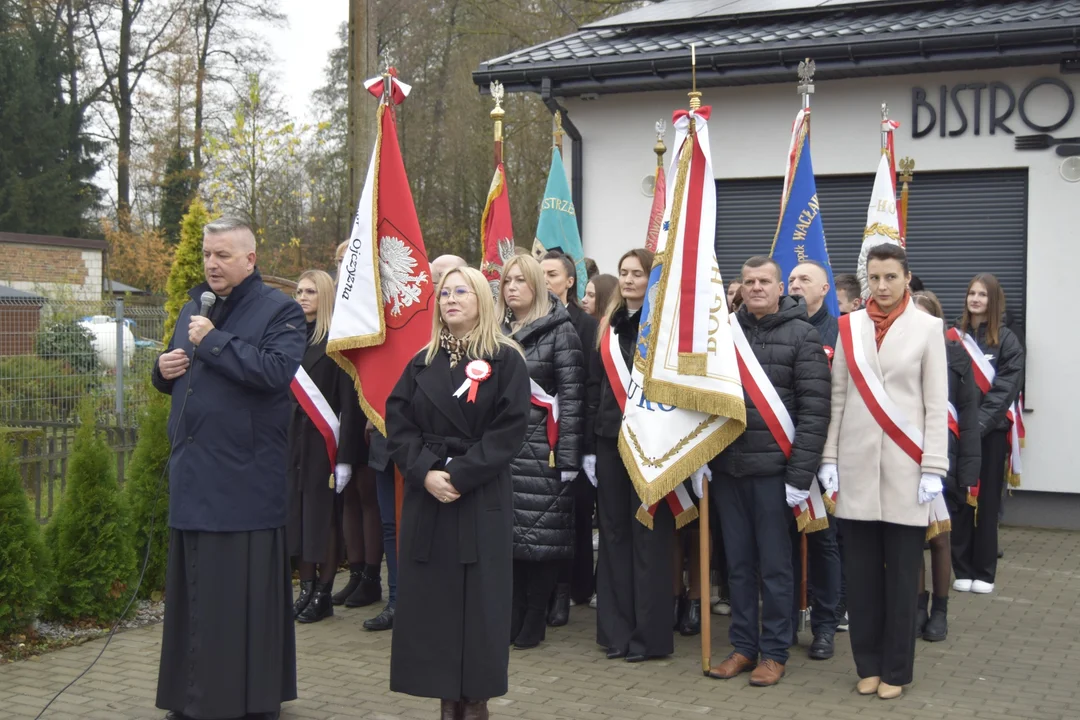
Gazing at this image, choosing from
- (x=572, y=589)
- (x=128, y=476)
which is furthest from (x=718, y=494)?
(x=128, y=476)

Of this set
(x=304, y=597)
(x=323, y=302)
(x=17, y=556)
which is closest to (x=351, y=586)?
(x=304, y=597)

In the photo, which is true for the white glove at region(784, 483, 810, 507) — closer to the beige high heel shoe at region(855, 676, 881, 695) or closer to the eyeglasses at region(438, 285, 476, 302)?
the beige high heel shoe at region(855, 676, 881, 695)

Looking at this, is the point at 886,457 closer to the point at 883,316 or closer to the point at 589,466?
the point at 883,316

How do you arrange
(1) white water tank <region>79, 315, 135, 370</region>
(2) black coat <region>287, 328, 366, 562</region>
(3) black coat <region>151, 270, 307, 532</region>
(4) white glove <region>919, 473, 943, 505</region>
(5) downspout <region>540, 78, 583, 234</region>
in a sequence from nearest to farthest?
(3) black coat <region>151, 270, 307, 532</region>
(4) white glove <region>919, 473, 943, 505</region>
(2) black coat <region>287, 328, 366, 562</region>
(5) downspout <region>540, 78, 583, 234</region>
(1) white water tank <region>79, 315, 135, 370</region>

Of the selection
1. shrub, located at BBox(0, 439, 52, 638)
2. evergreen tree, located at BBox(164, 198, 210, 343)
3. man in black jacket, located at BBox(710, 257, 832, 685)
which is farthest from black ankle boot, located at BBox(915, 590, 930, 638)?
evergreen tree, located at BBox(164, 198, 210, 343)

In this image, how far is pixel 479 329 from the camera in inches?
203

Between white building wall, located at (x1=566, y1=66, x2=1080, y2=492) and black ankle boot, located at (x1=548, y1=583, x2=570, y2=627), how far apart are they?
208 inches

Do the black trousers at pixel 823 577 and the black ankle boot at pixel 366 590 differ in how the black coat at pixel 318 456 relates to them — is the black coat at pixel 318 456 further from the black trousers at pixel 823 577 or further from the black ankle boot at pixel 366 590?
the black trousers at pixel 823 577

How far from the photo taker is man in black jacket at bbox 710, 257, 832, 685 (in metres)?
5.96

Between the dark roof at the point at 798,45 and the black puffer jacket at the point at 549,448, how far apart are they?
536 cm

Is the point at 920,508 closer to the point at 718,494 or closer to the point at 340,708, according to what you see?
the point at 718,494

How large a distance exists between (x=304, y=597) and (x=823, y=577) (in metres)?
3.16

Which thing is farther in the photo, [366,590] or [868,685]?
[366,590]

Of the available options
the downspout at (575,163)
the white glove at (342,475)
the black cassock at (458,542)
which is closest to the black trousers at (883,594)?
the black cassock at (458,542)
